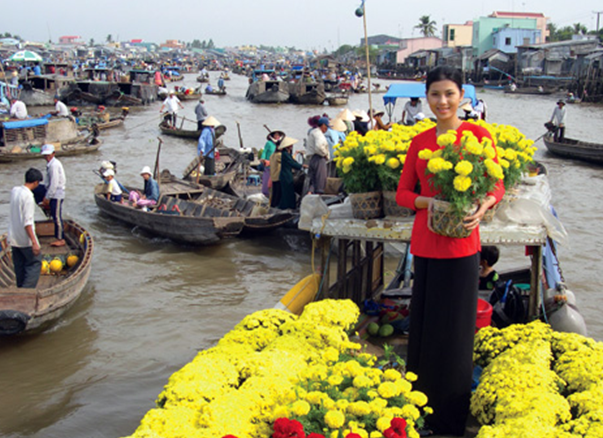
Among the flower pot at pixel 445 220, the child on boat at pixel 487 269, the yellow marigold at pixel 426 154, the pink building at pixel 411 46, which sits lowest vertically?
the child on boat at pixel 487 269

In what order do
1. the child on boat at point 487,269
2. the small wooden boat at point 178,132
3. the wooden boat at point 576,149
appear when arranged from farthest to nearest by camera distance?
the small wooden boat at point 178,132
the wooden boat at point 576,149
the child on boat at point 487,269

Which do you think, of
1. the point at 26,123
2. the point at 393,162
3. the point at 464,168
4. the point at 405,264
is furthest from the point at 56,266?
the point at 26,123

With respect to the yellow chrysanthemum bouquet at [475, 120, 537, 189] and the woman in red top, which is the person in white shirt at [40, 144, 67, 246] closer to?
the yellow chrysanthemum bouquet at [475, 120, 537, 189]

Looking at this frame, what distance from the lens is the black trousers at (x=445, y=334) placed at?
3.18 m

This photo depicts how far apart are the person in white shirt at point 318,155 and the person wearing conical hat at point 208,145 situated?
5.21 meters

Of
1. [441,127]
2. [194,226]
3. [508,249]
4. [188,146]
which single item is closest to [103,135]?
[188,146]

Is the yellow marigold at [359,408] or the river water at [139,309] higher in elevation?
the yellow marigold at [359,408]

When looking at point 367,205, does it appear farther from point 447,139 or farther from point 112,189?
point 112,189

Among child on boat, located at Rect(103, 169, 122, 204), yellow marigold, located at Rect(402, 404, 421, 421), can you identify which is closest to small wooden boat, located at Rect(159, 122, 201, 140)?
child on boat, located at Rect(103, 169, 122, 204)

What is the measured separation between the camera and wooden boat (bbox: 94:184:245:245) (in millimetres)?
10516

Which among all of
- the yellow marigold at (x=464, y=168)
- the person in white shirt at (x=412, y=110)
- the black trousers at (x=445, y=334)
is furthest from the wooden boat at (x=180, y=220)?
the yellow marigold at (x=464, y=168)

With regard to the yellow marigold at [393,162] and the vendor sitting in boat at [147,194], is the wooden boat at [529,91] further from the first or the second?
the yellow marigold at [393,162]

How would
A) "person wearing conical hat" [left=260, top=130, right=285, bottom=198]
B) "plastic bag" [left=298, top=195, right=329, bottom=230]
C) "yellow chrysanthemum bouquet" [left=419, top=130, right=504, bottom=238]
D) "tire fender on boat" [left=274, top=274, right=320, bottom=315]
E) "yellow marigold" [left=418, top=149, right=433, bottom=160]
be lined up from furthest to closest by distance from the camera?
1. "person wearing conical hat" [left=260, top=130, right=285, bottom=198]
2. "tire fender on boat" [left=274, top=274, right=320, bottom=315]
3. "plastic bag" [left=298, top=195, right=329, bottom=230]
4. "yellow marigold" [left=418, top=149, right=433, bottom=160]
5. "yellow chrysanthemum bouquet" [left=419, top=130, right=504, bottom=238]

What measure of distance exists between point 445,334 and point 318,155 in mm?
6392
